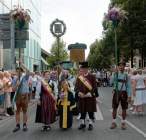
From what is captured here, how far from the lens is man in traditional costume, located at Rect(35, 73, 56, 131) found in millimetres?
17297

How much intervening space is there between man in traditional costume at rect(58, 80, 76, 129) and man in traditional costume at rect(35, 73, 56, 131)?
0.30m

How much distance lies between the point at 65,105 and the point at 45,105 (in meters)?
0.80

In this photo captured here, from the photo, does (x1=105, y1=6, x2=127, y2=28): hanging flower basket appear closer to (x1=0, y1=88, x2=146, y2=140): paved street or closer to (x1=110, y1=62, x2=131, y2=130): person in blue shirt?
(x1=110, y1=62, x2=131, y2=130): person in blue shirt

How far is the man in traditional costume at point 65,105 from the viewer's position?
17594 mm

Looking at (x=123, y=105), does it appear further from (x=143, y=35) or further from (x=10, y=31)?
(x=143, y=35)

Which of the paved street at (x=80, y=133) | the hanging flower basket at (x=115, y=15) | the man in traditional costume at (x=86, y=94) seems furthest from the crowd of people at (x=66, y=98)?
the hanging flower basket at (x=115, y=15)

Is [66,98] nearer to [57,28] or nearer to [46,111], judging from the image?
[46,111]

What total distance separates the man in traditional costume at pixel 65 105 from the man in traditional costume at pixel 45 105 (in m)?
0.30

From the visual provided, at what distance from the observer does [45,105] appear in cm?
1736

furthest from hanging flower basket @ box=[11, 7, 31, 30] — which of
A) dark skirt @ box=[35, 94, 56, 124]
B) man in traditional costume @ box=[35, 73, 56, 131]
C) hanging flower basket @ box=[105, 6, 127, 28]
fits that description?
dark skirt @ box=[35, 94, 56, 124]

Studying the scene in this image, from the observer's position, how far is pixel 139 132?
1655 centimetres

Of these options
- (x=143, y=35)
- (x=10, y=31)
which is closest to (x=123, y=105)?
(x=10, y=31)

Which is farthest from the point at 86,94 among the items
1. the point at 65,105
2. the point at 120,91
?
the point at 120,91

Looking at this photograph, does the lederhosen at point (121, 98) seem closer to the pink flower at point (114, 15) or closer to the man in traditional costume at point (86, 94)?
the man in traditional costume at point (86, 94)
